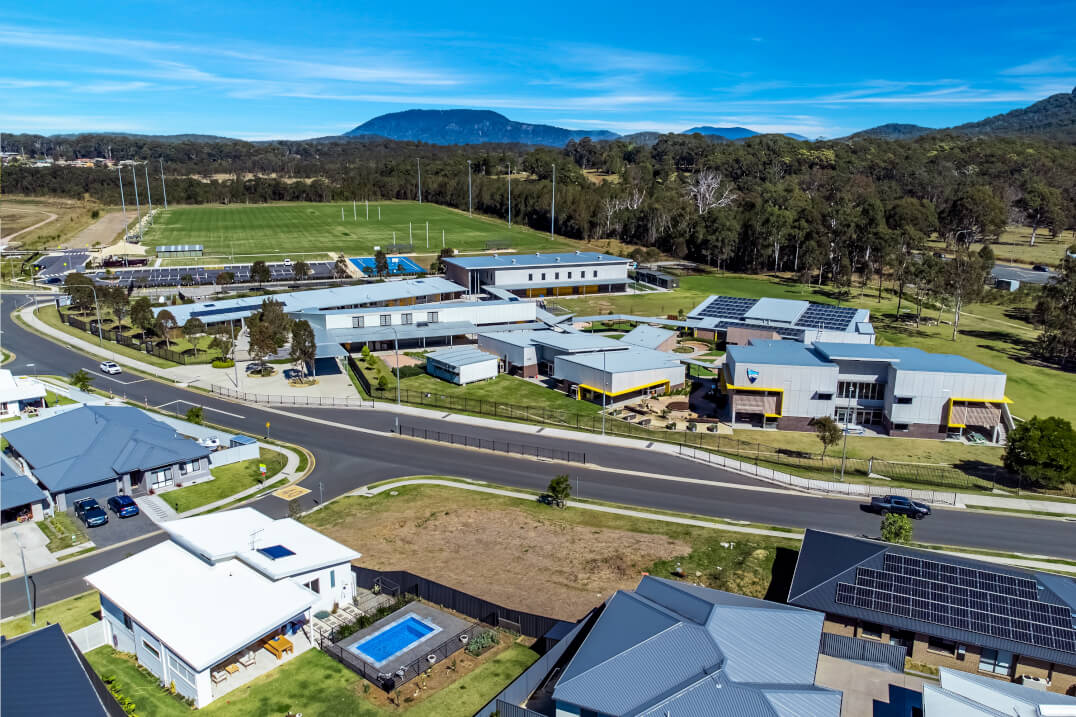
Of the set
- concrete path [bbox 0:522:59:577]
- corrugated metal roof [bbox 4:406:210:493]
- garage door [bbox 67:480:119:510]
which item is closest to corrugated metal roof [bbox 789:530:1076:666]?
concrete path [bbox 0:522:59:577]

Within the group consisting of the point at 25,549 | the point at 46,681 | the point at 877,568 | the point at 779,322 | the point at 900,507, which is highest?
the point at 779,322

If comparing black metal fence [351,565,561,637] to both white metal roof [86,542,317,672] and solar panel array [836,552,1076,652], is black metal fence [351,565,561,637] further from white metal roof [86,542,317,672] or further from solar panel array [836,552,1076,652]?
solar panel array [836,552,1076,652]

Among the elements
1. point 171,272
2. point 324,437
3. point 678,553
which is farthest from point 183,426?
point 171,272

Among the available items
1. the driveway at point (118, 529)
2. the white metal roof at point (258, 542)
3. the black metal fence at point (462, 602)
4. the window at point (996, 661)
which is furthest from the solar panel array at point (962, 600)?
the driveway at point (118, 529)

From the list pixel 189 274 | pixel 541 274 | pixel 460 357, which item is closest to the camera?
pixel 460 357

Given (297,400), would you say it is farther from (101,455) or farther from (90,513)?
(90,513)

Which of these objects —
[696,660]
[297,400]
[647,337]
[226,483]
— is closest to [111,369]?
[297,400]

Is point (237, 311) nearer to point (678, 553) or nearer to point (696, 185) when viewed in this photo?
point (678, 553)
